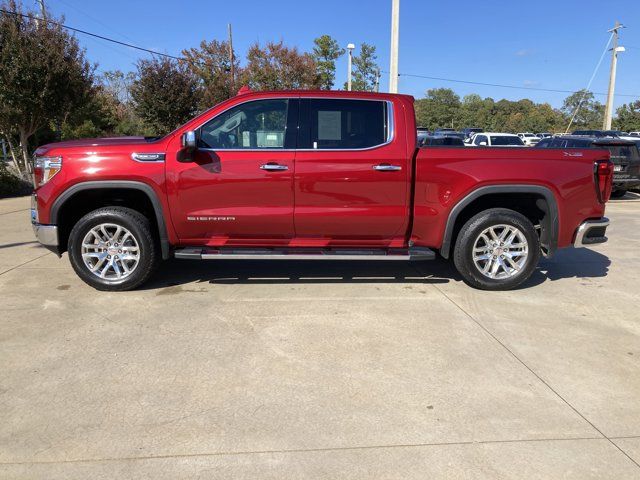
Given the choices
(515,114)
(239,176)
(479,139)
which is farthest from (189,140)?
(515,114)

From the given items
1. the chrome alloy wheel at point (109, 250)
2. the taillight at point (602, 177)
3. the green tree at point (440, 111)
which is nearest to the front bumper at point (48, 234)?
the chrome alloy wheel at point (109, 250)

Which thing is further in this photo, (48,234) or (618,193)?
(618,193)

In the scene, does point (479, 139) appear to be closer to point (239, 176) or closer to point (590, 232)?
point (590, 232)

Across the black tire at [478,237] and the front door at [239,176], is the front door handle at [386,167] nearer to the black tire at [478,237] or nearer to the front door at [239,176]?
the front door at [239,176]

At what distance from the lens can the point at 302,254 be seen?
505 centimetres

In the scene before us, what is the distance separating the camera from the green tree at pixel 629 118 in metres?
56.1

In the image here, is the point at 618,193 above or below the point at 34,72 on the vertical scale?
below

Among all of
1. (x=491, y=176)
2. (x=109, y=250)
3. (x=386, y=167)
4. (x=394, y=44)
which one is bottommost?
(x=109, y=250)

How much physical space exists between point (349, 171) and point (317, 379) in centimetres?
224

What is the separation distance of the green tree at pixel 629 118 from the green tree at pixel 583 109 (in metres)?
9.28

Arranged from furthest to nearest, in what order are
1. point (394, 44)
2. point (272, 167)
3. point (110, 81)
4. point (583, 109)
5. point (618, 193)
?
point (583, 109), point (110, 81), point (618, 193), point (394, 44), point (272, 167)

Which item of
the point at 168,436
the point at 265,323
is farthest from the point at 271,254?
the point at 168,436

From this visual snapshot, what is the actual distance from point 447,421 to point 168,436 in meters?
1.64

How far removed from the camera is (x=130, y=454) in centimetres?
264
